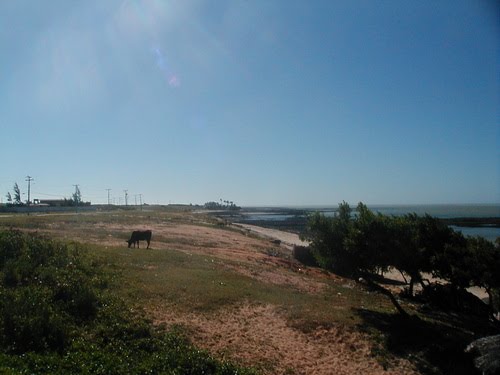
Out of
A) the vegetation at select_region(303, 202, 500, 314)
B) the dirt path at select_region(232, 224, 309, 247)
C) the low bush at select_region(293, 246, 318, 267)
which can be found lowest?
the dirt path at select_region(232, 224, 309, 247)

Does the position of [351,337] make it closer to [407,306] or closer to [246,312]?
[246,312]

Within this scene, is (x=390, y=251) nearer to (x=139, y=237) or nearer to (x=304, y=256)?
(x=139, y=237)

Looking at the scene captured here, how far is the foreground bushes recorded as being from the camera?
1003cm

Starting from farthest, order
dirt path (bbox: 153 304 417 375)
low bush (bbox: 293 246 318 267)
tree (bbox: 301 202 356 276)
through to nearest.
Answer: low bush (bbox: 293 246 318 267) < tree (bbox: 301 202 356 276) < dirt path (bbox: 153 304 417 375)

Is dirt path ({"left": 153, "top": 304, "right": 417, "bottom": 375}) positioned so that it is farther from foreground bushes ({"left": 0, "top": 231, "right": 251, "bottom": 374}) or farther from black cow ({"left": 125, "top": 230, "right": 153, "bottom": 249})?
black cow ({"left": 125, "top": 230, "right": 153, "bottom": 249})

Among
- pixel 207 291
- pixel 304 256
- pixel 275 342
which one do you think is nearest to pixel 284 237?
pixel 304 256

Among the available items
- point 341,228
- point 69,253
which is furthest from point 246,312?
point 69,253

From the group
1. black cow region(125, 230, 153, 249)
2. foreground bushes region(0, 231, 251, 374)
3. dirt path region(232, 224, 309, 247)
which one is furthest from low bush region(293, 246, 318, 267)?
foreground bushes region(0, 231, 251, 374)

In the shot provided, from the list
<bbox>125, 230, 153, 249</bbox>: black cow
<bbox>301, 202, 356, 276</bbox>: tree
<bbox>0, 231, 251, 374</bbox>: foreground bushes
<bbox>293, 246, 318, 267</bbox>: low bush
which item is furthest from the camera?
<bbox>293, 246, 318, 267</bbox>: low bush

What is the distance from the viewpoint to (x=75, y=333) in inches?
458

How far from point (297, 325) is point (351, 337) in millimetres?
2069

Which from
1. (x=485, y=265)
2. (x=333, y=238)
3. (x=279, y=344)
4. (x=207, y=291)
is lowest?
(x=279, y=344)

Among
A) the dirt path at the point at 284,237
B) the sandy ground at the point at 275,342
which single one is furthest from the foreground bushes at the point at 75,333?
the dirt path at the point at 284,237

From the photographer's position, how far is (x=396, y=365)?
12.9 m
